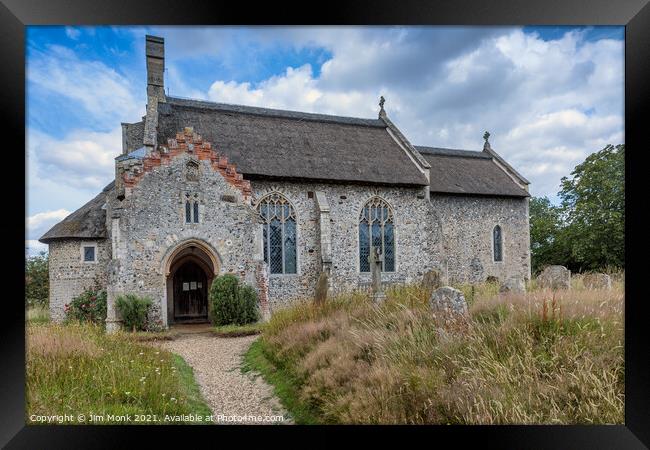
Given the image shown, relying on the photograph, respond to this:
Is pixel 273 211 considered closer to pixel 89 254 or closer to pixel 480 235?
pixel 89 254

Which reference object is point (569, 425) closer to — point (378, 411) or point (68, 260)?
point (378, 411)

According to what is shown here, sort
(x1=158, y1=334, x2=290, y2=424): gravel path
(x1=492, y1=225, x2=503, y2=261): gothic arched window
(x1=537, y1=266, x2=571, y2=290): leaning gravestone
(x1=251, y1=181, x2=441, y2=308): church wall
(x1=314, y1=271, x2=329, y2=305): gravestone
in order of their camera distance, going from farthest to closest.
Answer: (x1=492, y1=225, x2=503, y2=261): gothic arched window, (x1=251, y1=181, x2=441, y2=308): church wall, (x1=314, y1=271, x2=329, y2=305): gravestone, (x1=537, y1=266, x2=571, y2=290): leaning gravestone, (x1=158, y1=334, x2=290, y2=424): gravel path

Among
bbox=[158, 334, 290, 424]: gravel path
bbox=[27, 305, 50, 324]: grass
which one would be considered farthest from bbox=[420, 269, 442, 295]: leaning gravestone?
bbox=[27, 305, 50, 324]: grass

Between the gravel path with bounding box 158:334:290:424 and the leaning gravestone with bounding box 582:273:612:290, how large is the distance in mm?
5532

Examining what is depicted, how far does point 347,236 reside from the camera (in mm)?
13562

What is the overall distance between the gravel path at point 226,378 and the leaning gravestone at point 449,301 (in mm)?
2376

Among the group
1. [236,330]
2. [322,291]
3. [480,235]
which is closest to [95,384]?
[322,291]

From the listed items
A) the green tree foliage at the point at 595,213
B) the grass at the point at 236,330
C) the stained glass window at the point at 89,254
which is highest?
the green tree foliage at the point at 595,213

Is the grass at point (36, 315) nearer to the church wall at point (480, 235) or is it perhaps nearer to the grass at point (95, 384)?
the grass at point (95, 384)

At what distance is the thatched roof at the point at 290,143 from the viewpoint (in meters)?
12.6

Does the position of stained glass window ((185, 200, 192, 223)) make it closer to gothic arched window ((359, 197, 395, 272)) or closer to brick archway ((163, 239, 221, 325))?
brick archway ((163, 239, 221, 325))

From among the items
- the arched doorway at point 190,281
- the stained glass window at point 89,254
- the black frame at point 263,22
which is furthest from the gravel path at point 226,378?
the stained glass window at point 89,254

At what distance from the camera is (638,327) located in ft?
11.5

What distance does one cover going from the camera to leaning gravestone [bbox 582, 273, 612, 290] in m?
5.97
